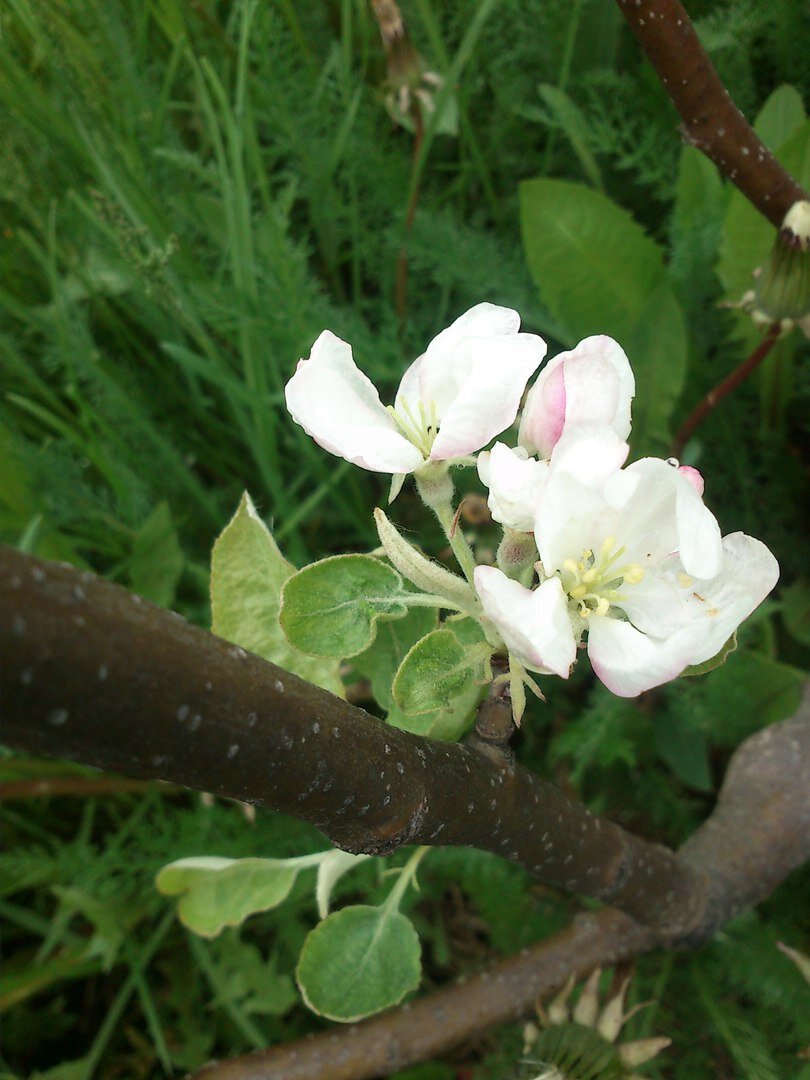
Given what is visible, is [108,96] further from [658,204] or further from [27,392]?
[658,204]

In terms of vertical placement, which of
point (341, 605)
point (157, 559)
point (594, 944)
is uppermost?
point (341, 605)

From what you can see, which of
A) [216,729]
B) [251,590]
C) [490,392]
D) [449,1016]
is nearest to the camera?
[216,729]

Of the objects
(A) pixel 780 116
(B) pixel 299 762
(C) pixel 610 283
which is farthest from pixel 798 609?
(B) pixel 299 762

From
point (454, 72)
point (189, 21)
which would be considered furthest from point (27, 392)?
point (454, 72)

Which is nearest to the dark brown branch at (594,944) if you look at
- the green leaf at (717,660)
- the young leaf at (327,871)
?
the young leaf at (327,871)

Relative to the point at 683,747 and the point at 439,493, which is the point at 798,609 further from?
the point at 439,493
